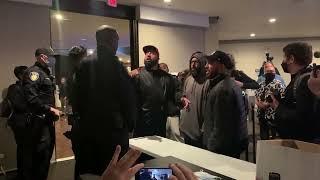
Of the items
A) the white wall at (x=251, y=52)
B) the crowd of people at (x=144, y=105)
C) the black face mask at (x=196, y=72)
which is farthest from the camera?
the white wall at (x=251, y=52)

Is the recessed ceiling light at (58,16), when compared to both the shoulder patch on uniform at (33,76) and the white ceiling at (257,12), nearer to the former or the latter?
the white ceiling at (257,12)

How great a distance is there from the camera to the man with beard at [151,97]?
127 inches

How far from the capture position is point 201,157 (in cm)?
203

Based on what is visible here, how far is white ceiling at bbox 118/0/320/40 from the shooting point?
5.44 metres

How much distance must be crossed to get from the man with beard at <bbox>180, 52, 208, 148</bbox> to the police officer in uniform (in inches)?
57.4

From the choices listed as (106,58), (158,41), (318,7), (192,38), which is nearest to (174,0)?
(158,41)

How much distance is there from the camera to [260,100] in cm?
367

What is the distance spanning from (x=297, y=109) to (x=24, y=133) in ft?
9.49

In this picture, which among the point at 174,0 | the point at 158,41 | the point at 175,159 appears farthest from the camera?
the point at 158,41

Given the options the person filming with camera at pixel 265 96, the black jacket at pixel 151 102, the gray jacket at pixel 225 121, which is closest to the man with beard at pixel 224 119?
the gray jacket at pixel 225 121

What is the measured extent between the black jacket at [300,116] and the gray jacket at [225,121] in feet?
1.08

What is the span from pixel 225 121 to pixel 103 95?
35.9 inches

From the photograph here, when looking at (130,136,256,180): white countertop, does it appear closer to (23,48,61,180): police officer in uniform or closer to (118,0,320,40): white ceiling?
(23,48,61,180): police officer in uniform

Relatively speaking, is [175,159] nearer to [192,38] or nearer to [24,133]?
[24,133]
